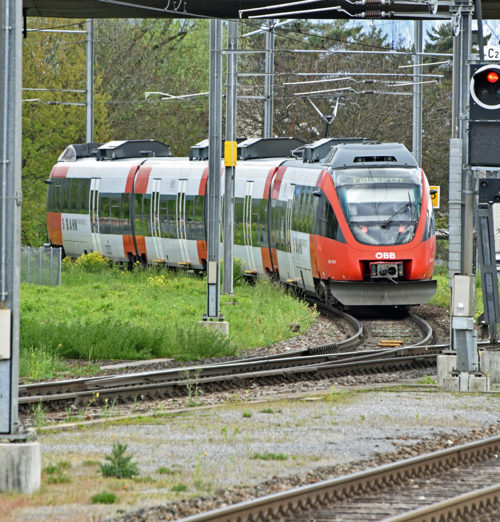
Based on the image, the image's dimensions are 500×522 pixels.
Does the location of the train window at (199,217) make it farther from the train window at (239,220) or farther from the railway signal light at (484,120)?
the railway signal light at (484,120)

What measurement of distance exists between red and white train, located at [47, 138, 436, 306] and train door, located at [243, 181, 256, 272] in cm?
4

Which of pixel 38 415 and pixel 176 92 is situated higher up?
pixel 176 92

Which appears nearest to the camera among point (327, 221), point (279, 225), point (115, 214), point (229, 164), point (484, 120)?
point (484, 120)

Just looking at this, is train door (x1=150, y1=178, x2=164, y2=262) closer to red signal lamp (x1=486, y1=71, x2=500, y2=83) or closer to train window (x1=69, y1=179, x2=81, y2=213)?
train window (x1=69, y1=179, x2=81, y2=213)

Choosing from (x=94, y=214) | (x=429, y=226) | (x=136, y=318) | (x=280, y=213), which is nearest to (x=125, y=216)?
(x=94, y=214)

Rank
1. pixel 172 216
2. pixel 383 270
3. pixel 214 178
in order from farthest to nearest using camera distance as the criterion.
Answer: pixel 172 216, pixel 383 270, pixel 214 178

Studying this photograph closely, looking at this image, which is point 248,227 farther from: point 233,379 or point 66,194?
point 233,379

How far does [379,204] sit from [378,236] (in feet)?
2.14

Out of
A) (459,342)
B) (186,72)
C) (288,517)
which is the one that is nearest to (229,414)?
(459,342)

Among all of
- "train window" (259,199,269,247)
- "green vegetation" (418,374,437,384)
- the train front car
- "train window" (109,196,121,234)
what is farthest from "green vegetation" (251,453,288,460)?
"train window" (109,196,121,234)

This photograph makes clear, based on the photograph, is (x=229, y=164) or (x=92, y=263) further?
(x=92, y=263)

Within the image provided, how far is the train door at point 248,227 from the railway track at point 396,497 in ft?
70.0

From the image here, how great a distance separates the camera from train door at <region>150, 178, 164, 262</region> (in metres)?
35.9

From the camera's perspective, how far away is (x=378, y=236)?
26.2 m
